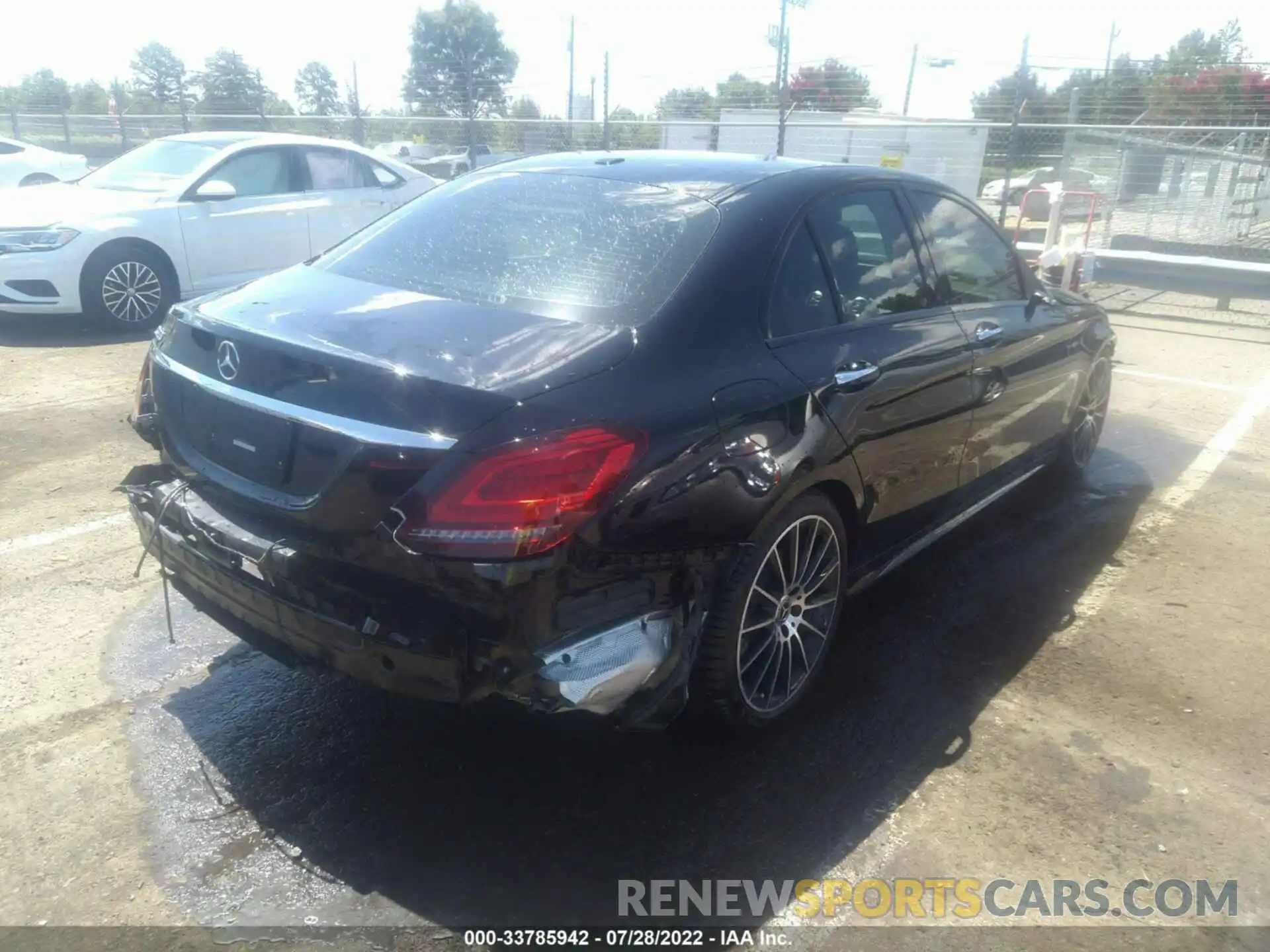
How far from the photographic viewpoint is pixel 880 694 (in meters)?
3.45

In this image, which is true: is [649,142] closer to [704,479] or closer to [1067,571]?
[1067,571]

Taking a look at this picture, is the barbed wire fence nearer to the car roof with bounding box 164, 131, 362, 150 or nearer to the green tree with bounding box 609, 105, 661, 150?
the green tree with bounding box 609, 105, 661, 150

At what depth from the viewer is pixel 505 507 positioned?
91.3 inches

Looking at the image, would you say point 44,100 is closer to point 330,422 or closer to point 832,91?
point 832,91

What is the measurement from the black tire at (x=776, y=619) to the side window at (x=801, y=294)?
527mm

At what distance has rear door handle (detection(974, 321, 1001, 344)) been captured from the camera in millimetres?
3941

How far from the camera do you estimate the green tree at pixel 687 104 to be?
76.3 ft

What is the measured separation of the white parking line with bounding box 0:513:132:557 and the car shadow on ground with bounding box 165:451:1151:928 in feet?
4.73

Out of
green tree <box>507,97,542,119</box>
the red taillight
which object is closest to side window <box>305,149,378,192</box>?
the red taillight

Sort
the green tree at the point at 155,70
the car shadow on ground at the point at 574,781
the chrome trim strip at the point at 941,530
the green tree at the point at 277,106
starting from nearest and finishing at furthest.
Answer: the car shadow on ground at the point at 574,781
the chrome trim strip at the point at 941,530
the green tree at the point at 277,106
the green tree at the point at 155,70

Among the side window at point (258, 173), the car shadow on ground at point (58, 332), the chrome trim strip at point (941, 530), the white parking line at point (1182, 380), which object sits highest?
the side window at point (258, 173)

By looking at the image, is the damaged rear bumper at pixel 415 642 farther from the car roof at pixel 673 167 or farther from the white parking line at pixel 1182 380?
the white parking line at pixel 1182 380

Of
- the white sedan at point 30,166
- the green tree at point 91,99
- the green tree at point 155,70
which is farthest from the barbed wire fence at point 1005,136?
the green tree at point 155,70

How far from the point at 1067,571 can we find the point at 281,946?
11.7 feet
